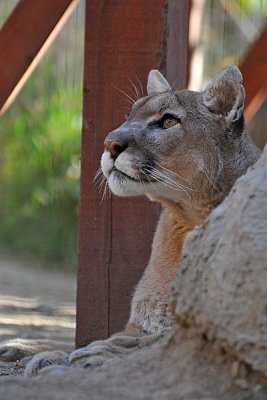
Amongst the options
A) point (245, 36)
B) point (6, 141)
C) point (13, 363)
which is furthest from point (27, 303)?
point (245, 36)

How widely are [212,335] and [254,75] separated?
14.1 ft

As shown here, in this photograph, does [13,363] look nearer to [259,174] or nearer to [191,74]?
[259,174]

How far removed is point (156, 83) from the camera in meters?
5.46

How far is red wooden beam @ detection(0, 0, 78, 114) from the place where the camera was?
5953 millimetres

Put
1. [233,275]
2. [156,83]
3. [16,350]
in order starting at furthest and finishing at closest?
[16,350]
[156,83]
[233,275]

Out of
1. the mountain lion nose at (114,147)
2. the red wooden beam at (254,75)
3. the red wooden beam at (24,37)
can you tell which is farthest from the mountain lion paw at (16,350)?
the red wooden beam at (254,75)

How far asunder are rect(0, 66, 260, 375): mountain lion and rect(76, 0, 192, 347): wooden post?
0.50ft

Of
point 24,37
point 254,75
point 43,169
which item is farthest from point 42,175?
point 24,37

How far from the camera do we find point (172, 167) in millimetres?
5320

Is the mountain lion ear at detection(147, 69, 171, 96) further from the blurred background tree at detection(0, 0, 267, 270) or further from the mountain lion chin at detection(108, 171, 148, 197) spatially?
the blurred background tree at detection(0, 0, 267, 270)

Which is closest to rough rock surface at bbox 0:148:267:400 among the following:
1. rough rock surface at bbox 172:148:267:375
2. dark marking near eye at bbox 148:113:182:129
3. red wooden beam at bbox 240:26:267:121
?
rough rock surface at bbox 172:148:267:375

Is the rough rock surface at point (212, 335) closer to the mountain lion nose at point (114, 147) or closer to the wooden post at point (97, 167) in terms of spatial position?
the mountain lion nose at point (114, 147)

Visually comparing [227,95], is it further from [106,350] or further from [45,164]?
[45,164]

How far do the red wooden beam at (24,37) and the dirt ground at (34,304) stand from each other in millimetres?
1551
